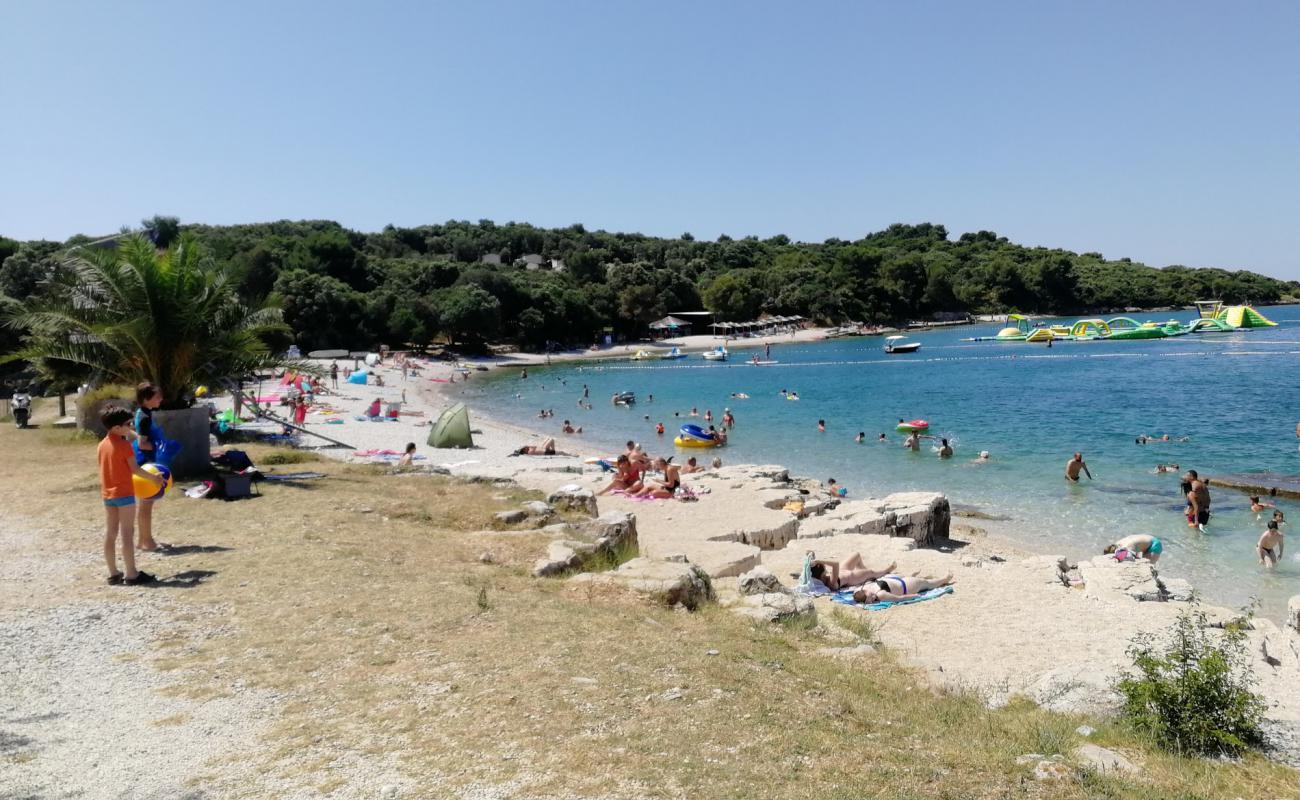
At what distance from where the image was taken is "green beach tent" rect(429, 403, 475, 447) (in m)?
25.1

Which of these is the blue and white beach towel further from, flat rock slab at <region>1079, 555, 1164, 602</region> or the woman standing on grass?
the woman standing on grass

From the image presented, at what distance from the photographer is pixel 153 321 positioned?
12.9 metres

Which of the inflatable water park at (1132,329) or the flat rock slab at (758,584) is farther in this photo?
the inflatable water park at (1132,329)

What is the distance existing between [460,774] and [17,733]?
2564mm

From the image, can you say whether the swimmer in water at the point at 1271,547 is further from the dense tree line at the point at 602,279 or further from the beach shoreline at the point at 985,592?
the dense tree line at the point at 602,279

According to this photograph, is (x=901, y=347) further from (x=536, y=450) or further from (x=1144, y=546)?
(x=1144, y=546)

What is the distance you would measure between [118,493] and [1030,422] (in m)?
33.1

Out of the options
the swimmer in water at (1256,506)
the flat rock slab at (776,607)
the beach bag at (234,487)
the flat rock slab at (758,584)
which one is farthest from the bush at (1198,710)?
the swimmer in water at (1256,506)

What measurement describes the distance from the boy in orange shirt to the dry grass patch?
1.91ft

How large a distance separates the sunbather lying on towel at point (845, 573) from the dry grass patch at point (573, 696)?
2.27 metres

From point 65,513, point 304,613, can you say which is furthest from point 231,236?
point 304,613

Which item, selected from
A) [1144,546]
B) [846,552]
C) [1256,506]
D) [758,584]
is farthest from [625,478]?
[1256,506]

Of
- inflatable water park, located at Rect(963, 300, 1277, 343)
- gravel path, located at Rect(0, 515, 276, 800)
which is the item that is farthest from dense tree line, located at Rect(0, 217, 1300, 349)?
inflatable water park, located at Rect(963, 300, 1277, 343)

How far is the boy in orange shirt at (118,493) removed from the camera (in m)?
7.14
